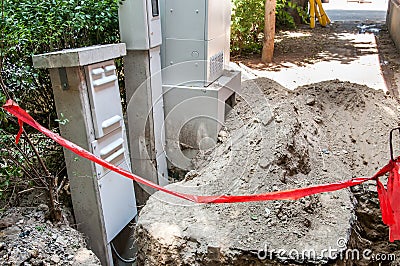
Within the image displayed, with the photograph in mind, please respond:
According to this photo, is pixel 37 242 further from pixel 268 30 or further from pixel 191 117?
pixel 268 30

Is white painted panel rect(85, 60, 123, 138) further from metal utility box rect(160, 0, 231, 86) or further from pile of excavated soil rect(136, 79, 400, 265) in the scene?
metal utility box rect(160, 0, 231, 86)

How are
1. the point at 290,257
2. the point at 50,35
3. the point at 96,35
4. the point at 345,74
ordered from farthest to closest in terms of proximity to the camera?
the point at 345,74 → the point at 96,35 → the point at 50,35 → the point at 290,257

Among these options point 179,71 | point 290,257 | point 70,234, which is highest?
point 179,71

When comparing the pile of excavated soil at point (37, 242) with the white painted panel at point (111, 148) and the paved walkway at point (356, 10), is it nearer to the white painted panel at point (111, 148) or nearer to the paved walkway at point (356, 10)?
the white painted panel at point (111, 148)

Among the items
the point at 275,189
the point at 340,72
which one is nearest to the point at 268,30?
the point at 340,72

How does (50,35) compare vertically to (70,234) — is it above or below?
above

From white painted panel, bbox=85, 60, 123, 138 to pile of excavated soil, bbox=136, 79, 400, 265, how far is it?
75 cm

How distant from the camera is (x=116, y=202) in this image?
3273mm

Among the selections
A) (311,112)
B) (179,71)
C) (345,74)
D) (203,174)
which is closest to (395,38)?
(345,74)

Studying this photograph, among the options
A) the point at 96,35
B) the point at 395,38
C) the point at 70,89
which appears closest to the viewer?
the point at 70,89

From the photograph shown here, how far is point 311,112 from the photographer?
3.87 metres

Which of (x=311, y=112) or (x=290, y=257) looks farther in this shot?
(x=311, y=112)

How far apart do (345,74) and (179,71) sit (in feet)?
13.4

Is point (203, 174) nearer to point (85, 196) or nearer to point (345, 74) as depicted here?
point (85, 196)
